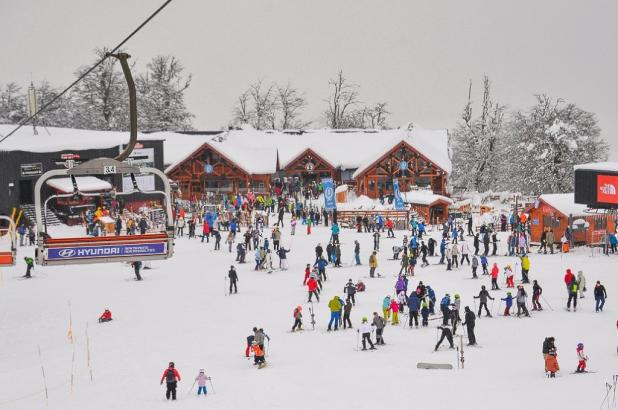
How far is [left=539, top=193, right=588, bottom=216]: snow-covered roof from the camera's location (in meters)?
33.5

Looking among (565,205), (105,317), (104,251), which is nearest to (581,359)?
(104,251)

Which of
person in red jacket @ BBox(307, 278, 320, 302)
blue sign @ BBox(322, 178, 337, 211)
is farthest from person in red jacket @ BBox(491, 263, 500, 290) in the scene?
blue sign @ BBox(322, 178, 337, 211)

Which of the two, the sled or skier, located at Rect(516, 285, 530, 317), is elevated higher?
skier, located at Rect(516, 285, 530, 317)

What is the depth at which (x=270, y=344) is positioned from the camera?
2036 cm

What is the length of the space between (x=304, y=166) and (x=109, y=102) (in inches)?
1039

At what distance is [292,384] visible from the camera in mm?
17141

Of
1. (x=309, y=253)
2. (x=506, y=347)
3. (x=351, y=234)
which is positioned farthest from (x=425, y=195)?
(x=506, y=347)

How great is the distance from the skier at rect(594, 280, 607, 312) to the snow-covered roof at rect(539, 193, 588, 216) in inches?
445

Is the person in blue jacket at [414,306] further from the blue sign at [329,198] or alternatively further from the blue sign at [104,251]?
the blue sign at [329,198]

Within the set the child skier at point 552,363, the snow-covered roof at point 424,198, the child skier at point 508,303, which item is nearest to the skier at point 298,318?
the child skier at point 508,303

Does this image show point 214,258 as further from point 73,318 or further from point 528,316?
point 528,316

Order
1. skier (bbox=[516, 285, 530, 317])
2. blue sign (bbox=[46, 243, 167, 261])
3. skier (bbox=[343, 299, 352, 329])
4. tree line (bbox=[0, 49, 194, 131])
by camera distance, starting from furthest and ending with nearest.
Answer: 1. tree line (bbox=[0, 49, 194, 131])
2. skier (bbox=[516, 285, 530, 317])
3. skier (bbox=[343, 299, 352, 329])
4. blue sign (bbox=[46, 243, 167, 261])

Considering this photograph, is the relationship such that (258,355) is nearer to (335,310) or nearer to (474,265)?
(335,310)

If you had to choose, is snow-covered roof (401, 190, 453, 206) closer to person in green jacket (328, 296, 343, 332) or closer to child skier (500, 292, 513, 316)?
child skier (500, 292, 513, 316)
